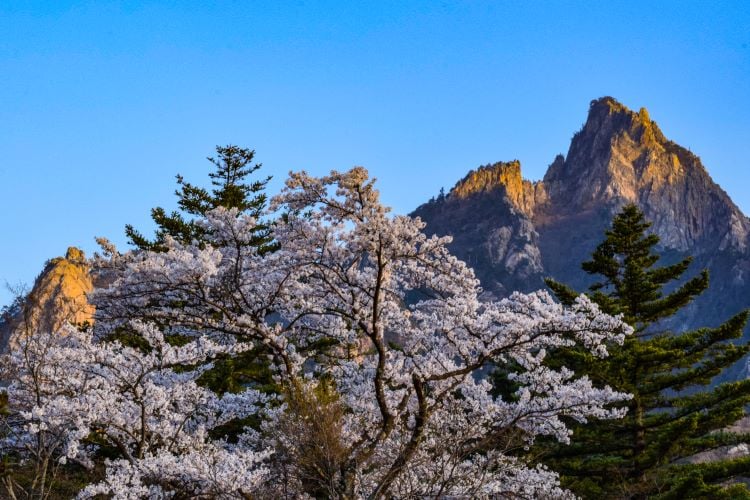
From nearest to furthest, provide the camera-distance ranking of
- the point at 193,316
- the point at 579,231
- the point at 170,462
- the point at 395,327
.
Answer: the point at 170,462 < the point at 193,316 < the point at 395,327 < the point at 579,231

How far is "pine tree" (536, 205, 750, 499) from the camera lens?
15773mm

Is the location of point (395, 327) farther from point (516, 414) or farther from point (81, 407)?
point (81, 407)

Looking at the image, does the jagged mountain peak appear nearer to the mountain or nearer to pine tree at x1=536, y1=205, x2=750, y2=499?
the mountain

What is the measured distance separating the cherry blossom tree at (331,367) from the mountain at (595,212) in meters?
124

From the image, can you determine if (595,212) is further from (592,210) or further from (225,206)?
(225,206)

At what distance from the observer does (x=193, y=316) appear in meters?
12.5

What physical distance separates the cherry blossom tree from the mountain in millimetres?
123810

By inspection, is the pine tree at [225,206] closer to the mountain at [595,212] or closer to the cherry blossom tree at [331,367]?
the cherry blossom tree at [331,367]

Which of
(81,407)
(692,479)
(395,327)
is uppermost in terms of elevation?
(395,327)

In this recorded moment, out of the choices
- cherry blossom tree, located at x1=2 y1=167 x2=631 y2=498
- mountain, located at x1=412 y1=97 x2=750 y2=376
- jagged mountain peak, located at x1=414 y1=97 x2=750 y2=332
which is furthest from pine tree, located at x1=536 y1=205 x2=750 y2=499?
jagged mountain peak, located at x1=414 y1=97 x2=750 y2=332

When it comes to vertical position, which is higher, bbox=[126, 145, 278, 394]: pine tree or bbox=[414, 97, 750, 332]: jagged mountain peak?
bbox=[414, 97, 750, 332]: jagged mountain peak

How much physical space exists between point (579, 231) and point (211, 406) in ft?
504

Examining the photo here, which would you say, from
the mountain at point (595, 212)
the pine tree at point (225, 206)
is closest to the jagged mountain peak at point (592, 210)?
the mountain at point (595, 212)

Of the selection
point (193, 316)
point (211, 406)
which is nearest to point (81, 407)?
point (193, 316)
